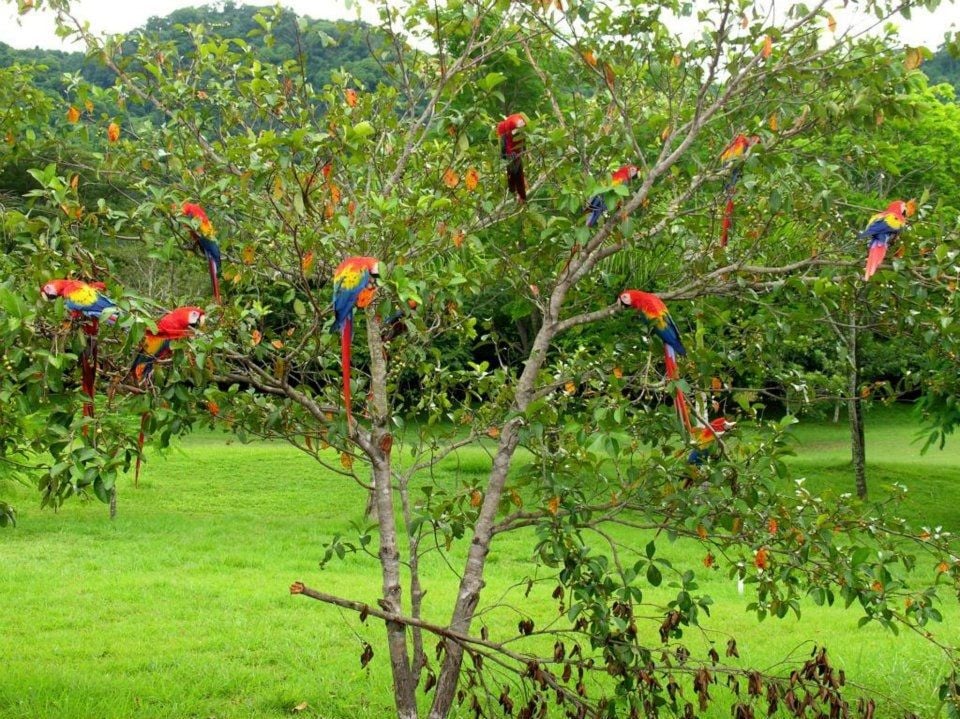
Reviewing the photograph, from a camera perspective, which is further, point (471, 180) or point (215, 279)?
point (471, 180)

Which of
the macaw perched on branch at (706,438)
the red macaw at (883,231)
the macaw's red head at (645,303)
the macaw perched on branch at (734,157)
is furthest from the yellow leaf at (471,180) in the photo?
the red macaw at (883,231)

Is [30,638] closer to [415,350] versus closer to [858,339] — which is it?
[415,350]

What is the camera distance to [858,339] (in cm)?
1186

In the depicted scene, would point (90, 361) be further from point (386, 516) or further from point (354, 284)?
point (386, 516)

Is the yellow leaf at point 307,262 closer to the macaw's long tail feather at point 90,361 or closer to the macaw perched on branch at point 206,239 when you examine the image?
the macaw perched on branch at point 206,239

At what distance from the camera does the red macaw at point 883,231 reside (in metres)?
2.75

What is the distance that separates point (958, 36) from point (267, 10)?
2249 millimetres

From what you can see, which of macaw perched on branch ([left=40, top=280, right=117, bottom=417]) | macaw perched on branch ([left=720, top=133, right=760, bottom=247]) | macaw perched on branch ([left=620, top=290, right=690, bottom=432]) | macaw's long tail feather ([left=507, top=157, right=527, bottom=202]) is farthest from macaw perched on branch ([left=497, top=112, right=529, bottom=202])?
macaw perched on branch ([left=40, top=280, right=117, bottom=417])

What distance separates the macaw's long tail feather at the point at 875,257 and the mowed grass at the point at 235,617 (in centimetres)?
90

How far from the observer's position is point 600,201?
9.36 feet

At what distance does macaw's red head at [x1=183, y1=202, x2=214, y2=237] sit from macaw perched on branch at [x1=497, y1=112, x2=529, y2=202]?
95 centimetres

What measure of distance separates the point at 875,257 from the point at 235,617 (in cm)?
482

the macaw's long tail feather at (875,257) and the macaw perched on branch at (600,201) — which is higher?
the macaw perched on branch at (600,201)

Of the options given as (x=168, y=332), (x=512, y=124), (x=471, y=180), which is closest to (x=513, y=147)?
(x=512, y=124)
